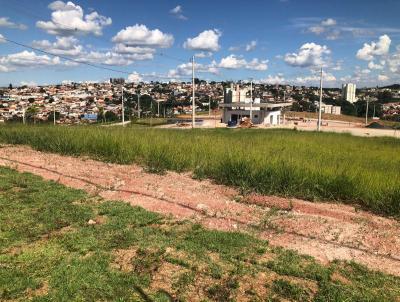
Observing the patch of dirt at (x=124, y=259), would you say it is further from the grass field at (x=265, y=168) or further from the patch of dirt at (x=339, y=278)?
the grass field at (x=265, y=168)

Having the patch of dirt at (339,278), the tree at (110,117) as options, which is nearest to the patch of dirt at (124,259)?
the patch of dirt at (339,278)

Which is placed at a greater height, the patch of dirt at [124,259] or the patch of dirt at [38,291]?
the patch of dirt at [38,291]

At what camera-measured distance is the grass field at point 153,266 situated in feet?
13.1

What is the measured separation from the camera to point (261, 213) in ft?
22.2

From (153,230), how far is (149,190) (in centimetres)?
238

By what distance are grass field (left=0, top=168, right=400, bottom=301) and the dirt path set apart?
41 centimetres

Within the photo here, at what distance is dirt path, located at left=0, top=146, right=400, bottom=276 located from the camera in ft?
17.4

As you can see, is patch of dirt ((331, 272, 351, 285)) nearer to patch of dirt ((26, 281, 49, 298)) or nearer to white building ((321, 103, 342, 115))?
patch of dirt ((26, 281, 49, 298))

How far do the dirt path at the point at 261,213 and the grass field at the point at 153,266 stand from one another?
0.41m

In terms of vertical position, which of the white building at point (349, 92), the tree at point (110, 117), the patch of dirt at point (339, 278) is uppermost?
the white building at point (349, 92)

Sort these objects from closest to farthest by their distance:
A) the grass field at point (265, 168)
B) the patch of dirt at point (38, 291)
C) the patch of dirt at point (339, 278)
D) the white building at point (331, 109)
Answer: the patch of dirt at point (38, 291)
the patch of dirt at point (339, 278)
the grass field at point (265, 168)
the white building at point (331, 109)

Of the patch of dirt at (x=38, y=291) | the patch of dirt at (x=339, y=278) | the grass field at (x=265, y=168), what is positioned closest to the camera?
the patch of dirt at (x=38, y=291)

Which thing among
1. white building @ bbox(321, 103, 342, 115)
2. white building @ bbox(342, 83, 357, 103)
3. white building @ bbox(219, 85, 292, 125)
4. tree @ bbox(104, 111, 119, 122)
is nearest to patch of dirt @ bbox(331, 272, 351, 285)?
white building @ bbox(219, 85, 292, 125)

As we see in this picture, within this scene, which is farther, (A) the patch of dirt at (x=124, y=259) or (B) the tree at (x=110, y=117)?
(B) the tree at (x=110, y=117)
